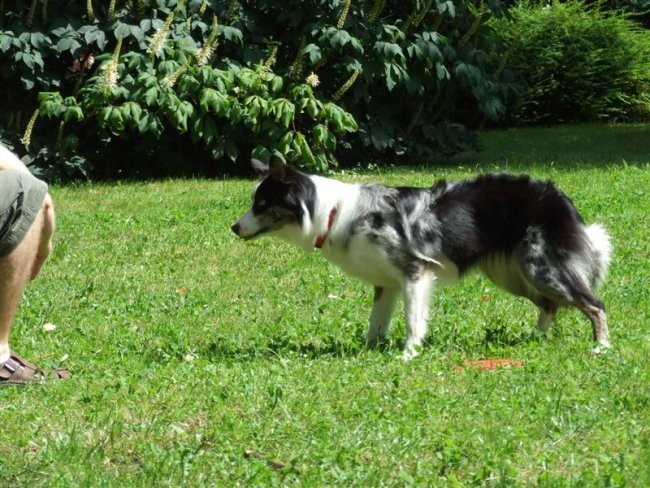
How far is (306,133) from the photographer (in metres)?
13.4

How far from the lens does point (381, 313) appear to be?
6.98 m

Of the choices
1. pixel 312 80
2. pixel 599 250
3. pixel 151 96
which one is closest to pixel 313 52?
pixel 312 80

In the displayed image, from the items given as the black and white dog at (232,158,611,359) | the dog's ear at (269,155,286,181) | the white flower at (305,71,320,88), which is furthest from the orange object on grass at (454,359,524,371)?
the white flower at (305,71,320,88)

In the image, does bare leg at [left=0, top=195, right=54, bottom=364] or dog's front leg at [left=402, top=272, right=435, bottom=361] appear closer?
bare leg at [left=0, top=195, right=54, bottom=364]

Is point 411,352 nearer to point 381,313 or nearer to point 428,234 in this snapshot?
point 381,313

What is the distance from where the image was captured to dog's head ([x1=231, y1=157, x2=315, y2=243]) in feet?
22.1

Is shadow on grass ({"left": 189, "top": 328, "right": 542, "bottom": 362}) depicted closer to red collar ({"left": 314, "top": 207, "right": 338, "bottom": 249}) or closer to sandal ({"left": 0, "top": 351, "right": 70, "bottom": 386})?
red collar ({"left": 314, "top": 207, "right": 338, "bottom": 249})

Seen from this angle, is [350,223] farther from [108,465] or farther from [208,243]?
[208,243]

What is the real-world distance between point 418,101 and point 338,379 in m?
9.65

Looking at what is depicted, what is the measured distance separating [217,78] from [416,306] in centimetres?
658

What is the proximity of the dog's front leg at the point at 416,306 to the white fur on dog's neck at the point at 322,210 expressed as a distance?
0.58 meters

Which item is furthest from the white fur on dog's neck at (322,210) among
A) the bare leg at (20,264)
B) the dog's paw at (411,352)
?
the bare leg at (20,264)

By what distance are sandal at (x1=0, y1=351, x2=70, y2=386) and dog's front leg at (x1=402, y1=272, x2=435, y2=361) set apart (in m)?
1.99

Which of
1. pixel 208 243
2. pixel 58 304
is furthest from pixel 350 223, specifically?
pixel 208 243
